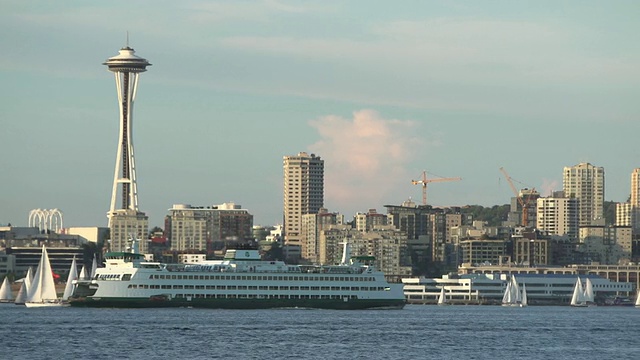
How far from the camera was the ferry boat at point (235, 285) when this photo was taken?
183 meters

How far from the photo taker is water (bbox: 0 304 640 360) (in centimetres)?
11619

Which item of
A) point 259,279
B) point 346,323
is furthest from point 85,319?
→ point 259,279

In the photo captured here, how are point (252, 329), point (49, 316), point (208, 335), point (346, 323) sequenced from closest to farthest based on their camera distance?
point (208, 335) → point (252, 329) → point (346, 323) → point (49, 316)

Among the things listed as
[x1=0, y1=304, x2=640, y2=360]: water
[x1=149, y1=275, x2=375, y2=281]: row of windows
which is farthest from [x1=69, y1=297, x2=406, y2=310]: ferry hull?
[x1=0, y1=304, x2=640, y2=360]: water

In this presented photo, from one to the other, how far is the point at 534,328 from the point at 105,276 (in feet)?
170

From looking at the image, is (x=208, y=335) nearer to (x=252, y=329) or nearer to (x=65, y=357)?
(x=252, y=329)

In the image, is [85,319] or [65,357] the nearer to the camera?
[65,357]

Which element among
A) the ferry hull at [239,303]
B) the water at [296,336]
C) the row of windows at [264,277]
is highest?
the row of windows at [264,277]

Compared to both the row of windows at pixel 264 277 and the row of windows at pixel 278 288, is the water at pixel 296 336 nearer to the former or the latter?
the row of windows at pixel 278 288

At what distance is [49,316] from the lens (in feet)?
558

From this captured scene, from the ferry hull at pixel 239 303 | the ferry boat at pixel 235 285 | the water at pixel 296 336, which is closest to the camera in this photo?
the water at pixel 296 336

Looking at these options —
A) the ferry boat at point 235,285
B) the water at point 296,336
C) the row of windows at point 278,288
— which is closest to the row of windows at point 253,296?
the ferry boat at point 235,285

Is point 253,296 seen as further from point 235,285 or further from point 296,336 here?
point 296,336

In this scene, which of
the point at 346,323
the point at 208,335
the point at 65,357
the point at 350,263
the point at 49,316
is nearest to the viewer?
the point at 65,357
